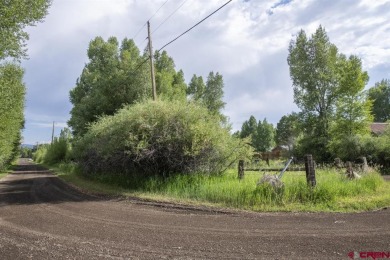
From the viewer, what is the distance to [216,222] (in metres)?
8.30

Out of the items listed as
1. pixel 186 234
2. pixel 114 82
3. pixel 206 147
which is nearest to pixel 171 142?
pixel 206 147

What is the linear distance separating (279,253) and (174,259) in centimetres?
178

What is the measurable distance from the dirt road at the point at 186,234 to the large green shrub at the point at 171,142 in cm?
478

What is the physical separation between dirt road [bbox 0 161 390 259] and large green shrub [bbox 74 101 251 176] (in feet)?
15.7

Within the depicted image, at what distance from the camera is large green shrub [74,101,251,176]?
588 inches

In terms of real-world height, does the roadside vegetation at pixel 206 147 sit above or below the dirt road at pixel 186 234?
above

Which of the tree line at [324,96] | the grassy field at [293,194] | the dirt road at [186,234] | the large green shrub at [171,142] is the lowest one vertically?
the dirt road at [186,234]

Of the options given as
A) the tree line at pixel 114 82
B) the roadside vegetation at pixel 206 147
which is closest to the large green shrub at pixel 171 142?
the roadside vegetation at pixel 206 147

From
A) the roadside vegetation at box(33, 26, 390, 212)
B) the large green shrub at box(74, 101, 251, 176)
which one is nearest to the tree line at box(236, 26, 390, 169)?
the roadside vegetation at box(33, 26, 390, 212)

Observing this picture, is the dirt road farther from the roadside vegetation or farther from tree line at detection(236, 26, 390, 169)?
tree line at detection(236, 26, 390, 169)

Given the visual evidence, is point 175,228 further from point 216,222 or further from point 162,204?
point 162,204

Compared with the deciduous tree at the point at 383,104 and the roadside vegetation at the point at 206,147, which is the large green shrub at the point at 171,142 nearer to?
the roadside vegetation at the point at 206,147

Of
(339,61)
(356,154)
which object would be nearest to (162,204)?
(356,154)

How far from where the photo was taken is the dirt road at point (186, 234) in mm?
5727
